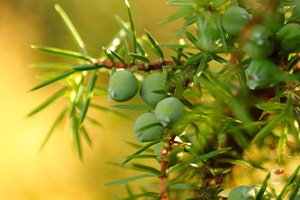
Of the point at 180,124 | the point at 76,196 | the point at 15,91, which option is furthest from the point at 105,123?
the point at 180,124

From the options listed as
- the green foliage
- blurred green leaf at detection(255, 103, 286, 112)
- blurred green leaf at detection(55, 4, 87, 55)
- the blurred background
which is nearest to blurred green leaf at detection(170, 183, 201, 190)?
the green foliage

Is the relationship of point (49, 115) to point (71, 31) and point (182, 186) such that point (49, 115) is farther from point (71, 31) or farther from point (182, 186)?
point (182, 186)

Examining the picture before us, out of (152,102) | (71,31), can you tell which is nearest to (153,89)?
(152,102)

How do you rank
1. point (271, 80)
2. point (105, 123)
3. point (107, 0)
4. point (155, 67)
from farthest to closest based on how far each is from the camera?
point (107, 0)
point (105, 123)
point (155, 67)
point (271, 80)

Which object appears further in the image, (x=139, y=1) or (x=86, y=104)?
(x=139, y=1)

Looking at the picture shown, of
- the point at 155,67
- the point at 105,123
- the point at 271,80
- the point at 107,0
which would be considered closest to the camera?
the point at 271,80

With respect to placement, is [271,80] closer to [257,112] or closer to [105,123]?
[257,112]
